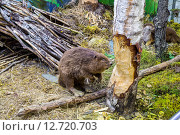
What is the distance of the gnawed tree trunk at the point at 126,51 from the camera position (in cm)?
216

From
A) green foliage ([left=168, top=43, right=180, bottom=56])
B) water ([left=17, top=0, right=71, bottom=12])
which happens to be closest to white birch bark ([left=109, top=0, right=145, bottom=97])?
green foliage ([left=168, top=43, right=180, bottom=56])

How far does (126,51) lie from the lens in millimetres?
2305

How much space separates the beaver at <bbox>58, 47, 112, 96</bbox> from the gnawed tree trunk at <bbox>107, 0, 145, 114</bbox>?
0.44 m

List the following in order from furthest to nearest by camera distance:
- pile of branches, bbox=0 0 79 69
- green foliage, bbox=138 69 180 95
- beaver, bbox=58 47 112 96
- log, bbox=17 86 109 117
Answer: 1. pile of branches, bbox=0 0 79 69
2. green foliage, bbox=138 69 180 95
3. beaver, bbox=58 47 112 96
4. log, bbox=17 86 109 117

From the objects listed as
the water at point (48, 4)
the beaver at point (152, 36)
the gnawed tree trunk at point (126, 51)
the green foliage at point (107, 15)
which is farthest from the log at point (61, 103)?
the green foliage at point (107, 15)

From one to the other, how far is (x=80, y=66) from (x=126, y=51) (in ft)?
3.40

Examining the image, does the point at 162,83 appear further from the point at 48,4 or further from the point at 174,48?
the point at 48,4

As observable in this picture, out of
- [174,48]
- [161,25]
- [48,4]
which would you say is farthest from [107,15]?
[161,25]

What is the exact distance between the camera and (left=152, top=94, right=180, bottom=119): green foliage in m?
2.59

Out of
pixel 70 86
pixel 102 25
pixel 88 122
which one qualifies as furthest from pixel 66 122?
pixel 102 25

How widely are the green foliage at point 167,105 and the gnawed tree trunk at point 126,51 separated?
1.39 feet

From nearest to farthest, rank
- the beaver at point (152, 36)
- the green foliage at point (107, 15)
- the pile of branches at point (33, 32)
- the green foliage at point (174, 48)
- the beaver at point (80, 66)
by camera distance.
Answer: the beaver at point (80, 66), the pile of branches at point (33, 32), the green foliage at point (174, 48), the beaver at point (152, 36), the green foliage at point (107, 15)

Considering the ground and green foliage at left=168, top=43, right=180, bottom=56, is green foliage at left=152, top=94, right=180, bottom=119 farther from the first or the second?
green foliage at left=168, top=43, right=180, bottom=56

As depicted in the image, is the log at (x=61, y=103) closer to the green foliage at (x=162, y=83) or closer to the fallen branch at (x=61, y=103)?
the fallen branch at (x=61, y=103)
